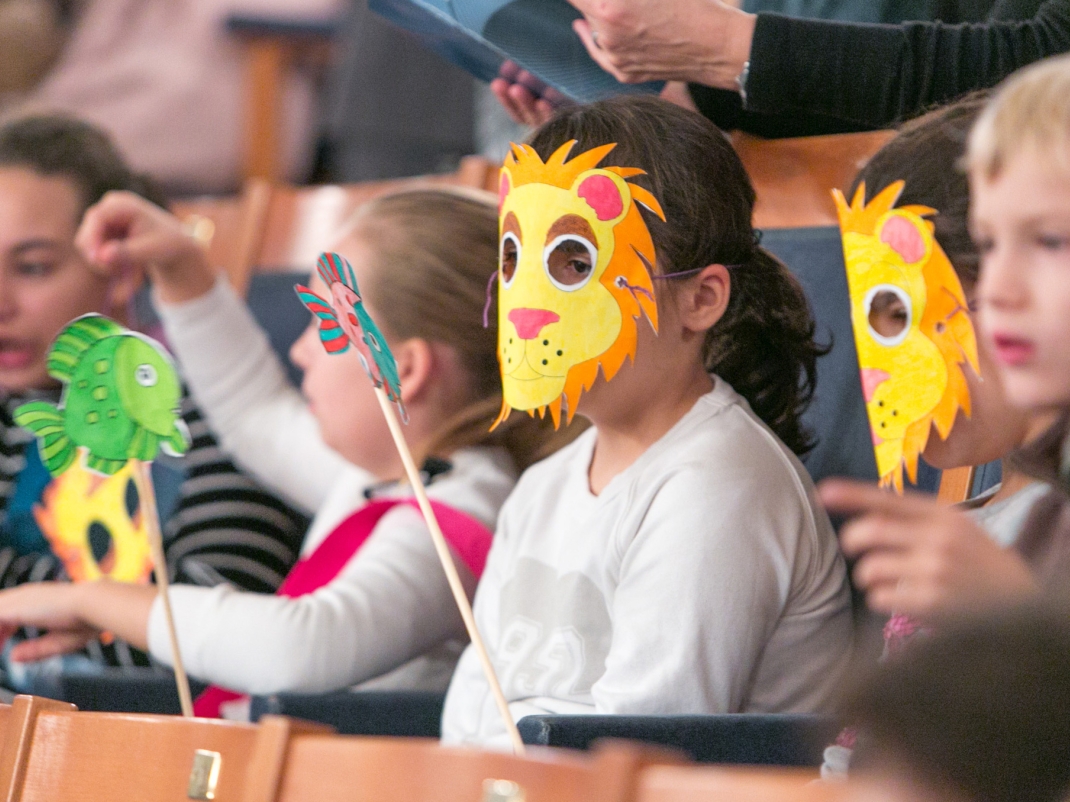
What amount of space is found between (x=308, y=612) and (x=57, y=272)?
63 cm

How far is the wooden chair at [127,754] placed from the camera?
829mm

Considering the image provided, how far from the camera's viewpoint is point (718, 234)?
1.09m

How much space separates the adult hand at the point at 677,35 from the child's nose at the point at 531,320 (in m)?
0.28

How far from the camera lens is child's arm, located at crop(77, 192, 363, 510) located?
5.76 ft

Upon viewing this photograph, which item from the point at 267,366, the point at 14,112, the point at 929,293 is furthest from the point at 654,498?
the point at 14,112

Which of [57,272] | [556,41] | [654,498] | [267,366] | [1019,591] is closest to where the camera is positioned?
[1019,591]

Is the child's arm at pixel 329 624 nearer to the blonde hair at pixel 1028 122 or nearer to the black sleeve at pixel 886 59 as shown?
the black sleeve at pixel 886 59

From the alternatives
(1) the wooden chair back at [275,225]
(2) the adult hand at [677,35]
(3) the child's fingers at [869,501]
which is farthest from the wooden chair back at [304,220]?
(3) the child's fingers at [869,501]

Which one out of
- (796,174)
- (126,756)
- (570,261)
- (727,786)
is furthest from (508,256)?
(727,786)

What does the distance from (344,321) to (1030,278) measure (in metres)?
0.52

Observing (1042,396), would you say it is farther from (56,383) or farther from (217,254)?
(217,254)

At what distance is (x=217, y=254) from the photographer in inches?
87.4

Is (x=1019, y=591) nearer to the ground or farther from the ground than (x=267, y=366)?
farther from the ground

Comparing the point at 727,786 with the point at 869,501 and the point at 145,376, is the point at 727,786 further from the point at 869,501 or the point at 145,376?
the point at 145,376
